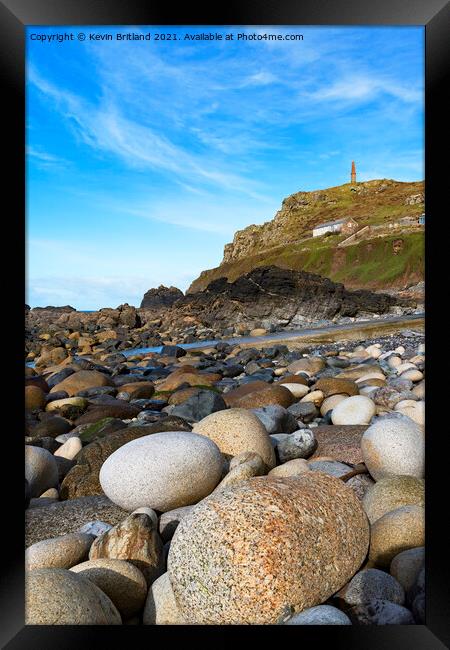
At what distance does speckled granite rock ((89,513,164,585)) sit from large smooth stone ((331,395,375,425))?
3.33 meters

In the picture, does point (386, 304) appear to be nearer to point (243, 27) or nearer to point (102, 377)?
point (102, 377)

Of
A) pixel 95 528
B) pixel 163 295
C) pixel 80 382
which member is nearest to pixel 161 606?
pixel 95 528

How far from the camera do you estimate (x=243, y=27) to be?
A: 2303mm

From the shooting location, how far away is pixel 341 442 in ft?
15.4

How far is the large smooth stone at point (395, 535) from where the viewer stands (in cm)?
256

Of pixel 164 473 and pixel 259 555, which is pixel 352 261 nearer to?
pixel 164 473

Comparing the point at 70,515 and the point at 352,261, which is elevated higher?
the point at 352,261

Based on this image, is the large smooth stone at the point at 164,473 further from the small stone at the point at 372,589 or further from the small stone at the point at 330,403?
the small stone at the point at 330,403

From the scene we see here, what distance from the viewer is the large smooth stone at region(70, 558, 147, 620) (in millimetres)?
2396

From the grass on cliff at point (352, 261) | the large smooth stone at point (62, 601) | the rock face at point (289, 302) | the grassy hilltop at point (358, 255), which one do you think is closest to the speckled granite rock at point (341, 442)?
the large smooth stone at point (62, 601)

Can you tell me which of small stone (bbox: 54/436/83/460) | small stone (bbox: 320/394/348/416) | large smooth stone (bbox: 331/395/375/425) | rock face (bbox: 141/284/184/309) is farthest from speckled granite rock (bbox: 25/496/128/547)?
small stone (bbox: 320/394/348/416)

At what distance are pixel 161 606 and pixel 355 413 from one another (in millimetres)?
3791
